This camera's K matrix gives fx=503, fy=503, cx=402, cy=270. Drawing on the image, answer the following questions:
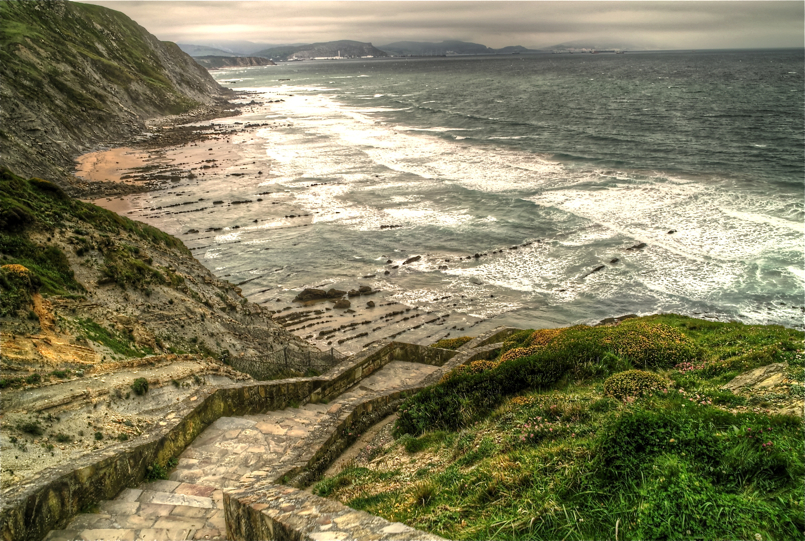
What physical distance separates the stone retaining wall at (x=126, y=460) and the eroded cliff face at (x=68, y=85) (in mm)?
38367

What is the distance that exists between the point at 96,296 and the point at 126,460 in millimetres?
9303

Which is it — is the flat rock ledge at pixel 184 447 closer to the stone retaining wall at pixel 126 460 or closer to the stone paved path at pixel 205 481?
the stone retaining wall at pixel 126 460

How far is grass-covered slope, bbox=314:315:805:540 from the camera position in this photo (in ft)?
15.5

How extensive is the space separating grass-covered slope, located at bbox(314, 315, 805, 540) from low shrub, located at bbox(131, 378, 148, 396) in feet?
13.8

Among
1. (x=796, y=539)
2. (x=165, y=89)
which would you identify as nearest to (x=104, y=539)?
(x=796, y=539)

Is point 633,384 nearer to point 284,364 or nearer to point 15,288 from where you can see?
point 284,364

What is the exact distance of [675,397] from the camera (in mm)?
7383

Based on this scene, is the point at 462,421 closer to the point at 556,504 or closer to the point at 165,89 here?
the point at 556,504

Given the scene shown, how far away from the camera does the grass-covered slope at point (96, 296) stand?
33.3ft

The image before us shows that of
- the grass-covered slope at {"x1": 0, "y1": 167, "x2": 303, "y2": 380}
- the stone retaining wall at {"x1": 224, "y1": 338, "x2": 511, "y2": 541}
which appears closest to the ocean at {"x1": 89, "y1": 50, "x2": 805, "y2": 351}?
the grass-covered slope at {"x1": 0, "y1": 167, "x2": 303, "y2": 380}

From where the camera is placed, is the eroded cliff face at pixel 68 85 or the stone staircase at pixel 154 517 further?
the eroded cliff face at pixel 68 85

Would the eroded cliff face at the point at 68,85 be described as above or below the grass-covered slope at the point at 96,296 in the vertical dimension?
above

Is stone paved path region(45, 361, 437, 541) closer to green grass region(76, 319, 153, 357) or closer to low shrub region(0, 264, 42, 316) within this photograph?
green grass region(76, 319, 153, 357)

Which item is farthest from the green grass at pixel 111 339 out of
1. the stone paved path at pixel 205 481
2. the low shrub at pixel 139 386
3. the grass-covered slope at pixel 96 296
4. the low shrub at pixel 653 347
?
the low shrub at pixel 653 347
